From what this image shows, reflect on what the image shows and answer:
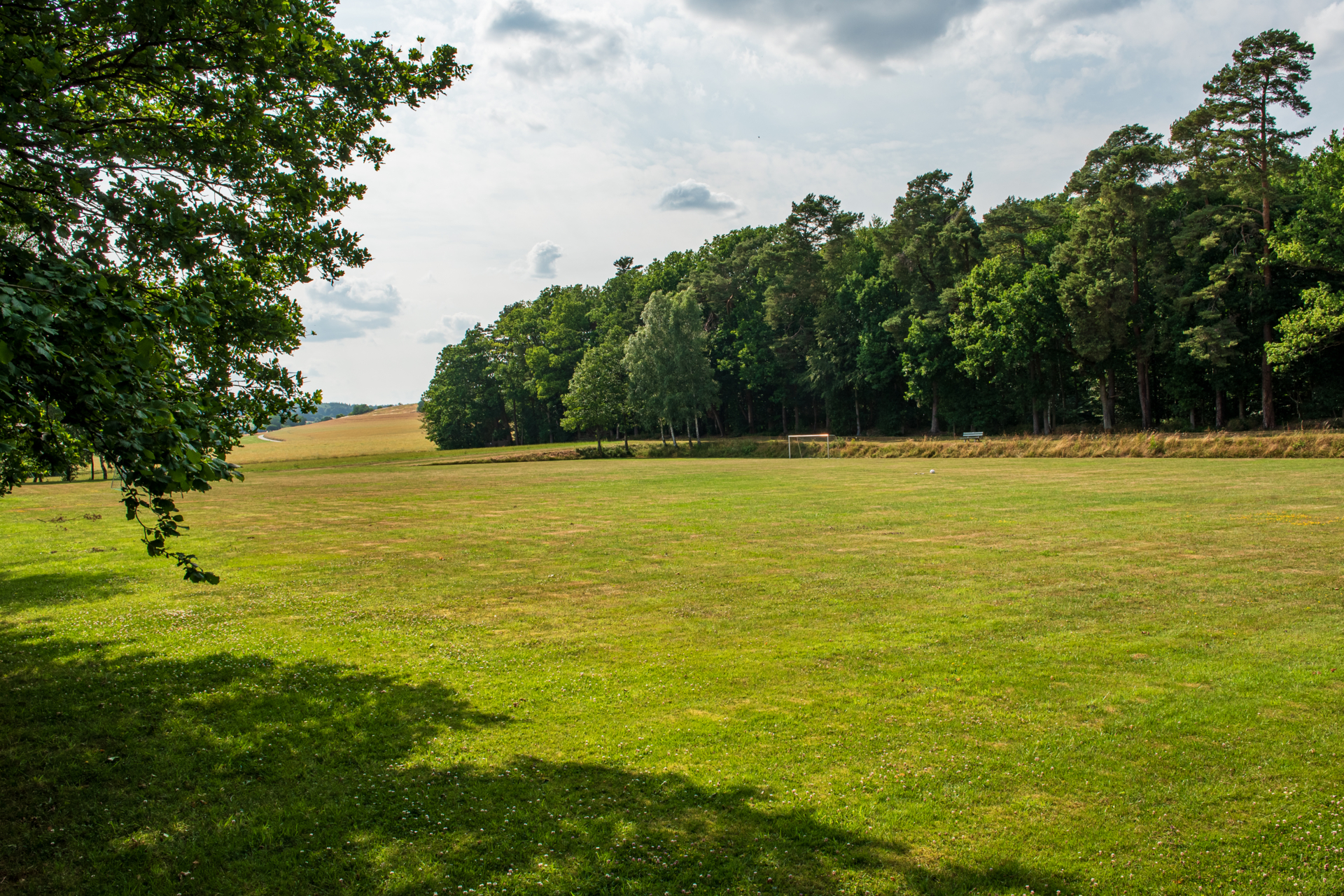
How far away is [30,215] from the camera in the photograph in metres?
6.60

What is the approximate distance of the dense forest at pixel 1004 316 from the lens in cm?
5134

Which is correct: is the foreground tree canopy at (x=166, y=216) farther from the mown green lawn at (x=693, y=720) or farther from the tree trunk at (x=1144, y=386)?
the tree trunk at (x=1144, y=386)

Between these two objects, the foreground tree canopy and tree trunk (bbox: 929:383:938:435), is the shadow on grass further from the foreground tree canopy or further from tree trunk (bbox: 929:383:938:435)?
tree trunk (bbox: 929:383:938:435)

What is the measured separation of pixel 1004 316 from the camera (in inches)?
2611

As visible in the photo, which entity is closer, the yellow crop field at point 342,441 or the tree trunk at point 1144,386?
the tree trunk at point 1144,386

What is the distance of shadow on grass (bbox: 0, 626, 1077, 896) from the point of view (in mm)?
5301

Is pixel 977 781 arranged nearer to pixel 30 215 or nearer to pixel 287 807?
pixel 287 807

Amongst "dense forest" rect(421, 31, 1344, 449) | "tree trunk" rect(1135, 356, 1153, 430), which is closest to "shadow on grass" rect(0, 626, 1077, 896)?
"dense forest" rect(421, 31, 1344, 449)

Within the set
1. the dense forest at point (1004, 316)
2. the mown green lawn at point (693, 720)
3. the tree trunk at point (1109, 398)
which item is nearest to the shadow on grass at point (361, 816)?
the mown green lawn at point (693, 720)

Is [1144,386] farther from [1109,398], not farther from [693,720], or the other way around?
[693,720]

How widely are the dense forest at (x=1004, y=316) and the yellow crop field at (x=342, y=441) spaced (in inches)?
357

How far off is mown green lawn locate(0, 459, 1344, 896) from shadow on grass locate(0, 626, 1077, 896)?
3cm

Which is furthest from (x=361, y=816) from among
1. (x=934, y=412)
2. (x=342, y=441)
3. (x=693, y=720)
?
(x=342, y=441)

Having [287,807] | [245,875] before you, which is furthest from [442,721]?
[245,875]
